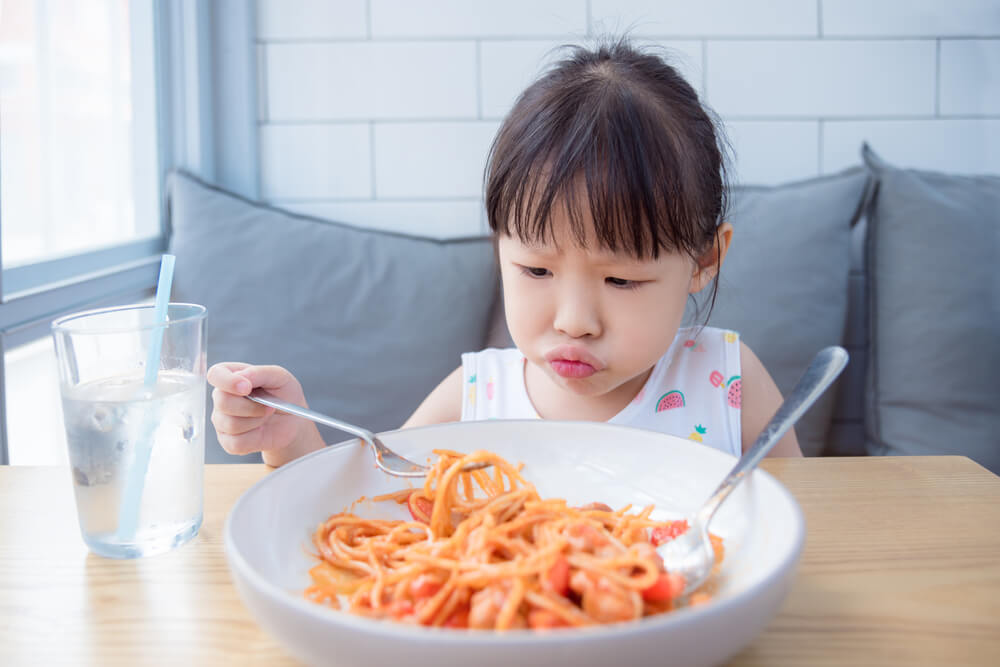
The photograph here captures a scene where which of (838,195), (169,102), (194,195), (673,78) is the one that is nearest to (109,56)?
(169,102)

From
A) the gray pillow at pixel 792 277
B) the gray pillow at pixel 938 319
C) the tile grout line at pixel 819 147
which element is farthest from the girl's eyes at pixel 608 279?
the tile grout line at pixel 819 147

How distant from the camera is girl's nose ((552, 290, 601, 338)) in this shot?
2.59 ft

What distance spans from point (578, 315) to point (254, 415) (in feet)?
1.07

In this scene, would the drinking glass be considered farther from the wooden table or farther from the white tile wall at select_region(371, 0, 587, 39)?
the white tile wall at select_region(371, 0, 587, 39)

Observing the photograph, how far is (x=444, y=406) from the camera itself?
116 cm

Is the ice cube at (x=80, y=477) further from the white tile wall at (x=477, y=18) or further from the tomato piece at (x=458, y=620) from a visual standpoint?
the white tile wall at (x=477, y=18)

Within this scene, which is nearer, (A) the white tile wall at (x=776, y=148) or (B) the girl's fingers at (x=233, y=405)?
(B) the girl's fingers at (x=233, y=405)

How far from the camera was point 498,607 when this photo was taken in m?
0.40

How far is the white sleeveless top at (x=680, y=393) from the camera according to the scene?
3.48 feet

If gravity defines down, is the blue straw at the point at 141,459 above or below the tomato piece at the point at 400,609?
above

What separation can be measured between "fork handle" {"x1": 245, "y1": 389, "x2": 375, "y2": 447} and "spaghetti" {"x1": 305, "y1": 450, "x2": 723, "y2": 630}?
53 mm

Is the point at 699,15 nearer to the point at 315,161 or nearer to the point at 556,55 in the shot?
the point at 556,55

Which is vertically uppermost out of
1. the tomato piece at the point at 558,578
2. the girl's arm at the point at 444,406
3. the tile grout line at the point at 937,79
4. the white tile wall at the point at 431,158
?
the tile grout line at the point at 937,79

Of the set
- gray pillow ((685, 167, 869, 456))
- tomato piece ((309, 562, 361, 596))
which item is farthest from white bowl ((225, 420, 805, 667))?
gray pillow ((685, 167, 869, 456))
